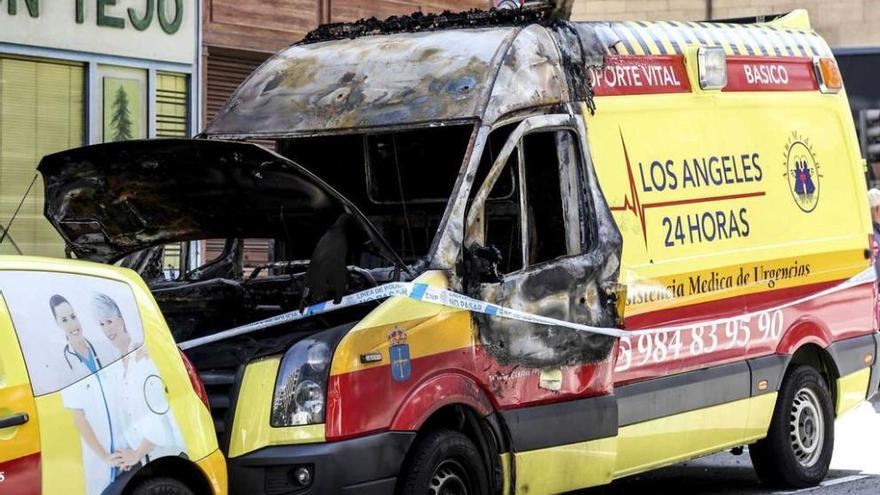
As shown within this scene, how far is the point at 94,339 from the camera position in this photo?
274 inches

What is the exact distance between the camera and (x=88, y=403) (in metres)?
6.80

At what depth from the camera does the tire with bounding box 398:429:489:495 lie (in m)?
8.48

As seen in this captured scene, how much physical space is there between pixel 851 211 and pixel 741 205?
150cm

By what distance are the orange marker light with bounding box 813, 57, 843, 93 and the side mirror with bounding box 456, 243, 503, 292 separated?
166 inches

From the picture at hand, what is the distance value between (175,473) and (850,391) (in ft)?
20.3

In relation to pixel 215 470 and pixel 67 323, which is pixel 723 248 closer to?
pixel 215 470

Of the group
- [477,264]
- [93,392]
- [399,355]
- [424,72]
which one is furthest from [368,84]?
[93,392]

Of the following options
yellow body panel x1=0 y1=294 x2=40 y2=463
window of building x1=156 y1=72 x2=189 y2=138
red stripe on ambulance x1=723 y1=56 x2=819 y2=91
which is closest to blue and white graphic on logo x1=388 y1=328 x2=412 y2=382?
yellow body panel x1=0 y1=294 x2=40 y2=463

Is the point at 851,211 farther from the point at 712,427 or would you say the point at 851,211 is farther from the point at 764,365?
the point at 712,427

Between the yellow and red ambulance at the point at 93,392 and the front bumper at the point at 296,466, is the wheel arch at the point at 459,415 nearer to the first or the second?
the front bumper at the point at 296,466

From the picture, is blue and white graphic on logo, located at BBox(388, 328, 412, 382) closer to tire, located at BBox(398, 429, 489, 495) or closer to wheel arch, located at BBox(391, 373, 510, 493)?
wheel arch, located at BBox(391, 373, 510, 493)

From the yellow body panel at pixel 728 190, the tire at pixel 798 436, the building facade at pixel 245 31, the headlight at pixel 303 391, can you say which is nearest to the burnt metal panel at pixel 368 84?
the yellow body panel at pixel 728 190

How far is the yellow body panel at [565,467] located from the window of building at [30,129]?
8064mm

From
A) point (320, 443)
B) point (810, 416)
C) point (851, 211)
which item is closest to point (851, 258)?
point (851, 211)
